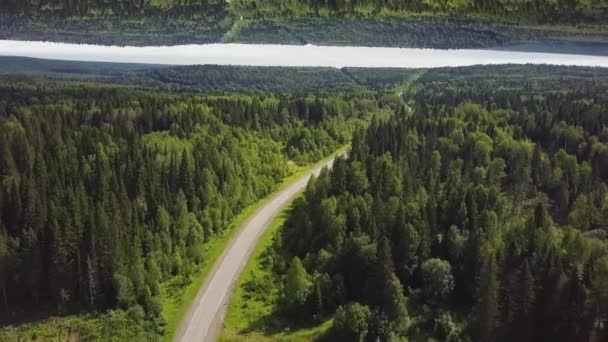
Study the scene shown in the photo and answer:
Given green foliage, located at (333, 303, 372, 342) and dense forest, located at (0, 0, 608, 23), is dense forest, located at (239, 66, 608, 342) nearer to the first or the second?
green foliage, located at (333, 303, 372, 342)

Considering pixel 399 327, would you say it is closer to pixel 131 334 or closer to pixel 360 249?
pixel 360 249

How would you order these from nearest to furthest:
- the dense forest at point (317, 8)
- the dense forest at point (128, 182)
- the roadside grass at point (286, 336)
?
the dense forest at point (317, 8), the roadside grass at point (286, 336), the dense forest at point (128, 182)

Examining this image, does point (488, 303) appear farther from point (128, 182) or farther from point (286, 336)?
point (128, 182)

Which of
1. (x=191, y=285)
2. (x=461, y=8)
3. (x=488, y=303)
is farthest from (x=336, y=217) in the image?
(x=461, y=8)

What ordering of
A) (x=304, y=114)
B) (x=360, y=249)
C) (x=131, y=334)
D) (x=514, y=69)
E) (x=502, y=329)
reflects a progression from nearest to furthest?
1. (x=502, y=329)
2. (x=131, y=334)
3. (x=360, y=249)
4. (x=304, y=114)
5. (x=514, y=69)

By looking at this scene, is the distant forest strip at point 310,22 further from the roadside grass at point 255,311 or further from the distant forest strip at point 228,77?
the distant forest strip at point 228,77

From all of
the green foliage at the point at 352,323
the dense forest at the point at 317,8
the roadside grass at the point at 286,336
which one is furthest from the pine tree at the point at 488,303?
the dense forest at the point at 317,8

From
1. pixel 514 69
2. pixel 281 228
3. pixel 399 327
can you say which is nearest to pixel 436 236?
pixel 399 327

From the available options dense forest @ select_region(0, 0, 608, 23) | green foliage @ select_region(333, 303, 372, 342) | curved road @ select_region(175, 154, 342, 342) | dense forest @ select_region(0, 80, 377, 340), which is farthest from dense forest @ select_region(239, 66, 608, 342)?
dense forest @ select_region(0, 0, 608, 23)
